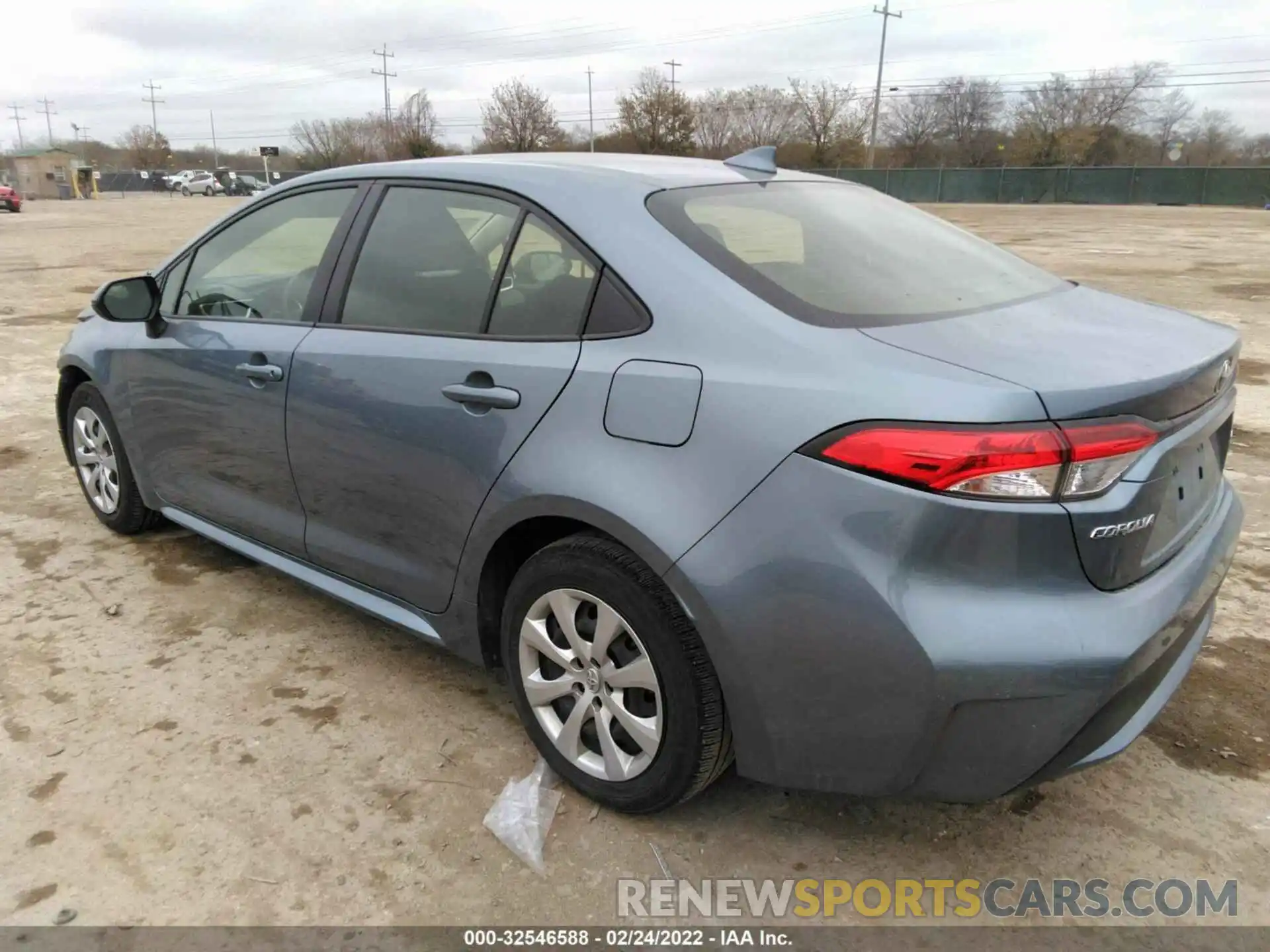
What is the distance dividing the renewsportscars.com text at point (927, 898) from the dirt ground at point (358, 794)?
0.04 meters

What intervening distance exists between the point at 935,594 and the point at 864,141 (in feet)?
244

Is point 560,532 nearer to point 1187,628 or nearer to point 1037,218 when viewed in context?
point 1187,628

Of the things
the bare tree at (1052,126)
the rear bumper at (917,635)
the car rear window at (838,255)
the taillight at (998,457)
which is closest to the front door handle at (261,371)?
the car rear window at (838,255)

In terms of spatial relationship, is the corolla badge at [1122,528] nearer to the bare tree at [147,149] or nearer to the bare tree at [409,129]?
the bare tree at [409,129]

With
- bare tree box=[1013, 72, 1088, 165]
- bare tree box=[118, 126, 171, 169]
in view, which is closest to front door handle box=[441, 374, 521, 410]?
Result: bare tree box=[1013, 72, 1088, 165]

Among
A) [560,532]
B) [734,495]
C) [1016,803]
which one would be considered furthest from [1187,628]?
[560,532]

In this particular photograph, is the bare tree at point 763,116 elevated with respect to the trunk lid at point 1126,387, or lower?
elevated

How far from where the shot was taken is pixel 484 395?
250 cm

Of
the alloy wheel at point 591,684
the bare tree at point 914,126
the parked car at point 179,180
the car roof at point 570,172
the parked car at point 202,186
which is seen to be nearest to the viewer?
the alloy wheel at point 591,684

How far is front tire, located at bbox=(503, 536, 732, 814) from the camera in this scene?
2176mm

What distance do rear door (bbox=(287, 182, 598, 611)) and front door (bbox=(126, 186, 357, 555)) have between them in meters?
0.14

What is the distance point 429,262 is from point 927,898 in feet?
7.06

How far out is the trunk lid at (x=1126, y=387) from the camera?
1.88 meters

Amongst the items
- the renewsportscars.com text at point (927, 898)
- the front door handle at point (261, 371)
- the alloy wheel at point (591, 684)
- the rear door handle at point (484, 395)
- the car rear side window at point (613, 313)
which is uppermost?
the car rear side window at point (613, 313)
